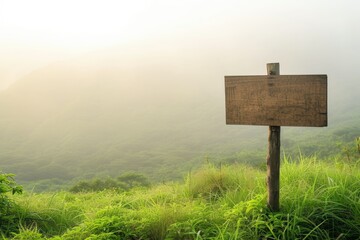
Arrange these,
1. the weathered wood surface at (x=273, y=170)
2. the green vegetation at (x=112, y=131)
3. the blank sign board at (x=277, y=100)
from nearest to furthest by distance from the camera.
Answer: the blank sign board at (x=277, y=100), the weathered wood surface at (x=273, y=170), the green vegetation at (x=112, y=131)

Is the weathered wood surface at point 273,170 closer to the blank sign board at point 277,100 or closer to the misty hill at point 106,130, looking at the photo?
the blank sign board at point 277,100

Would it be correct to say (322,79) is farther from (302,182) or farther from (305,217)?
(302,182)

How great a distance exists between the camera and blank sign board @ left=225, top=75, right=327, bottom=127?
343cm

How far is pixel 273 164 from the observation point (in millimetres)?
3744

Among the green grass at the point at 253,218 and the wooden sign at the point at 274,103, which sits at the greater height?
the wooden sign at the point at 274,103

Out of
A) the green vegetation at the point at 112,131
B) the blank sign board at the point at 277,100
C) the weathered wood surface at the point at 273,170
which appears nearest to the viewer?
the blank sign board at the point at 277,100

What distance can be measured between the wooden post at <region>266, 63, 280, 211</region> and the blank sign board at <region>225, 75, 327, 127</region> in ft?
0.52

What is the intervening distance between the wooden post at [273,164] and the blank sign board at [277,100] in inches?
6.3

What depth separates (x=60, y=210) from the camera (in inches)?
200

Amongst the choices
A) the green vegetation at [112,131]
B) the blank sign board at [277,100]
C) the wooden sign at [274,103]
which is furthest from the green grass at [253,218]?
the green vegetation at [112,131]

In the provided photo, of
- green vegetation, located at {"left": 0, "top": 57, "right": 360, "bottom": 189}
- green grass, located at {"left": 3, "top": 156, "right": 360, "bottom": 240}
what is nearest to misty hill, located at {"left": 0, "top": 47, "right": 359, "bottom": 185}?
green vegetation, located at {"left": 0, "top": 57, "right": 360, "bottom": 189}

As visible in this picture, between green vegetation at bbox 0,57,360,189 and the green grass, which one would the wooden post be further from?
green vegetation at bbox 0,57,360,189

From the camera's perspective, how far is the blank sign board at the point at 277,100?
343 cm

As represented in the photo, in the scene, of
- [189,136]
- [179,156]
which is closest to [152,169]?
[179,156]
